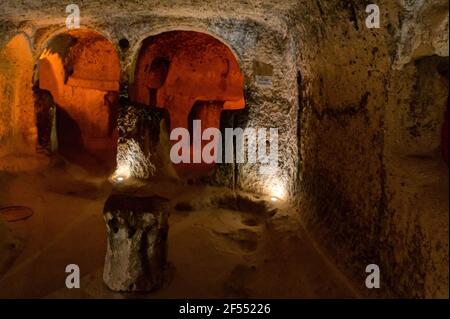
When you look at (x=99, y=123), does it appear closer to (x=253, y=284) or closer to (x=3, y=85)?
(x=3, y=85)

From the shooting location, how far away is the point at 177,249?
402 cm

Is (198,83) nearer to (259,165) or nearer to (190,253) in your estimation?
(259,165)

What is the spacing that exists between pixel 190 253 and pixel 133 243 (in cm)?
101

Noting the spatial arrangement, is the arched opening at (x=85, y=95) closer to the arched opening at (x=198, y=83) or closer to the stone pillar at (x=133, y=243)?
the arched opening at (x=198, y=83)

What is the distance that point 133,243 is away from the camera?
308 cm

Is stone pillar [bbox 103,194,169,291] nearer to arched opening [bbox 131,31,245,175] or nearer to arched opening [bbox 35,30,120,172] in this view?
arched opening [bbox 35,30,120,172]

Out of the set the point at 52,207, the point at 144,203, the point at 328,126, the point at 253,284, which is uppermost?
the point at 328,126

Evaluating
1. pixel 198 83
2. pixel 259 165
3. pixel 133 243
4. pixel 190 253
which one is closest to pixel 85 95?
pixel 198 83

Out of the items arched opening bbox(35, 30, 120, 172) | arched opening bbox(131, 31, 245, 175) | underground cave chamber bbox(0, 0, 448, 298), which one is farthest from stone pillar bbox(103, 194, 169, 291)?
arched opening bbox(131, 31, 245, 175)

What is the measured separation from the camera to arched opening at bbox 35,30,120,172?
8578mm

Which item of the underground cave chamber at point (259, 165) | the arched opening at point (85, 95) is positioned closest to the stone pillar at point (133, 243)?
the underground cave chamber at point (259, 165)

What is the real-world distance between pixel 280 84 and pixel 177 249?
116 inches

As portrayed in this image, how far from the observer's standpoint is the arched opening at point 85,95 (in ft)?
28.1

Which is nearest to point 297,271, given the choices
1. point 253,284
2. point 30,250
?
point 253,284
